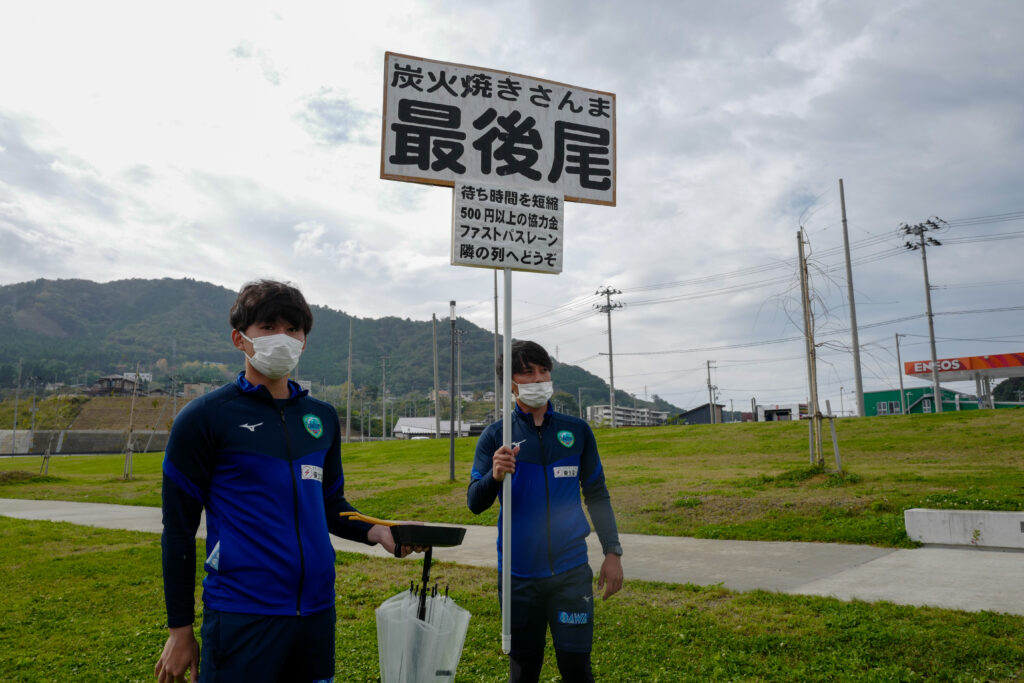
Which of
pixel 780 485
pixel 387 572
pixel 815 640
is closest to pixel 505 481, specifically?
pixel 815 640

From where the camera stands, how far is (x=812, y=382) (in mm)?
13000

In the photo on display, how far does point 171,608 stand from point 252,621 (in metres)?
0.25

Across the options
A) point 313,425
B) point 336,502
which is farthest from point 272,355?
point 336,502

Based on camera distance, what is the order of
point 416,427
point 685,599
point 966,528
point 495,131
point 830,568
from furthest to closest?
point 416,427 → point 966,528 → point 830,568 → point 685,599 → point 495,131

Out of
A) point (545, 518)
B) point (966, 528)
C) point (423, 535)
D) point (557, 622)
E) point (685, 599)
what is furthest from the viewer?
point (966, 528)

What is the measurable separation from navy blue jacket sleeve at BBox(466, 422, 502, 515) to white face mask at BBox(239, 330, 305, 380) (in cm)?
112

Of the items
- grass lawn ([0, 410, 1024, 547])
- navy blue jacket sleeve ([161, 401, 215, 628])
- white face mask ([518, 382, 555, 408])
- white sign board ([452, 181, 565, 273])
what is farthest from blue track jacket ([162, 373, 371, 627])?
grass lawn ([0, 410, 1024, 547])

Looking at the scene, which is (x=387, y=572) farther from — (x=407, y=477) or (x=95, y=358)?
(x=95, y=358)

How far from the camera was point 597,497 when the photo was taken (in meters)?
3.42

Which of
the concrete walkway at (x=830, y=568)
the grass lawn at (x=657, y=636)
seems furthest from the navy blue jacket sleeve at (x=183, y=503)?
the concrete walkway at (x=830, y=568)

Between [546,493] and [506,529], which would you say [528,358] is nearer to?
[546,493]

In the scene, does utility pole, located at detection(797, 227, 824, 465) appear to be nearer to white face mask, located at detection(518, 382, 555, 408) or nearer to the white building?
white face mask, located at detection(518, 382, 555, 408)

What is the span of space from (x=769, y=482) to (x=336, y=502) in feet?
38.3

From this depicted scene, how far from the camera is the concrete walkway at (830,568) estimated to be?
19.6ft
